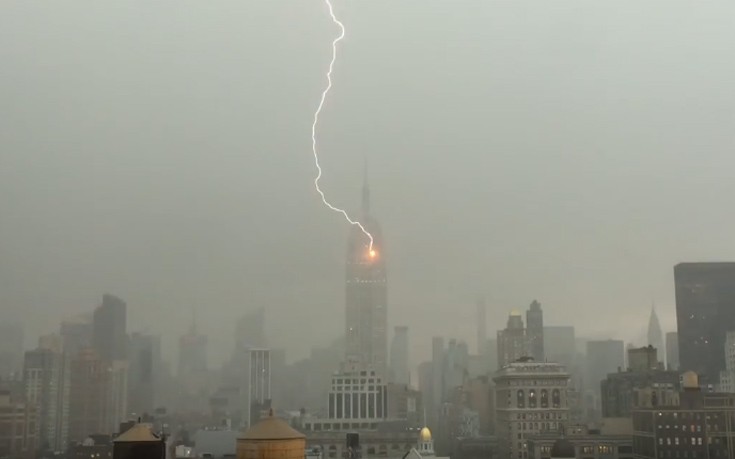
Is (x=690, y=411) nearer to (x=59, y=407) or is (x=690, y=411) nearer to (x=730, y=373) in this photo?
(x=730, y=373)

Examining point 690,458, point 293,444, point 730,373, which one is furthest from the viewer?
point 730,373

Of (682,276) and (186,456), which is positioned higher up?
(682,276)

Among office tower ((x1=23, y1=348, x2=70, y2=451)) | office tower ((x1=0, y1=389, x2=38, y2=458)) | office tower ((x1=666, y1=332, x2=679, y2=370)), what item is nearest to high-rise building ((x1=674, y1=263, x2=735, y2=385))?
office tower ((x1=666, y1=332, x2=679, y2=370))

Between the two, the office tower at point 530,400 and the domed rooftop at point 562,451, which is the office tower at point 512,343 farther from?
the domed rooftop at point 562,451

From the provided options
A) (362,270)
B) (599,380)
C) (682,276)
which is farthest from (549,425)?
(362,270)

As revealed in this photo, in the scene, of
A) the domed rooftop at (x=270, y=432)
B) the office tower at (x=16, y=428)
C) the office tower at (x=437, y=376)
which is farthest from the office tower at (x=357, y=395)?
the domed rooftop at (x=270, y=432)

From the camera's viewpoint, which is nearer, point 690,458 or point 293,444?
point 293,444

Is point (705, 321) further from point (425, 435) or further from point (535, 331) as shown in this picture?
point (425, 435)

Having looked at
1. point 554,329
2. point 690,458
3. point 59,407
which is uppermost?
point 554,329
